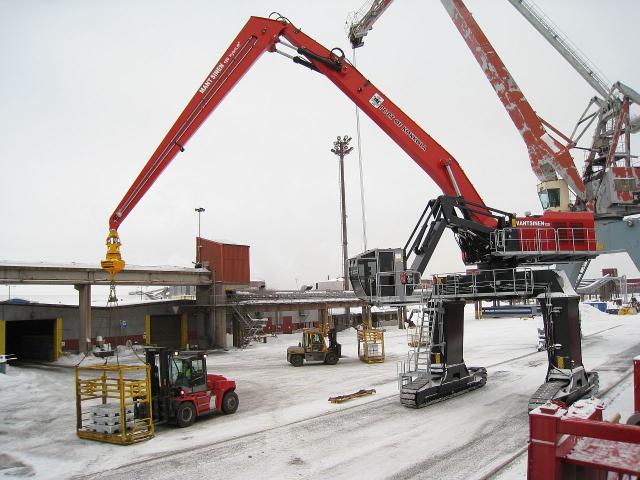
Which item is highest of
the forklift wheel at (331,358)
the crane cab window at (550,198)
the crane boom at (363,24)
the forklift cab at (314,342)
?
the crane boom at (363,24)

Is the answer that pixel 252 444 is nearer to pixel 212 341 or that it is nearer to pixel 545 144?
pixel 545 144

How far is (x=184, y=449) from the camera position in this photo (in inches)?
501

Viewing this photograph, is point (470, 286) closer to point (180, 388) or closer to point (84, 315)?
point (180, 388)

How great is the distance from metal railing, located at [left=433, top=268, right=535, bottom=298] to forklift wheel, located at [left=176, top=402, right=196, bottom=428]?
936 cm

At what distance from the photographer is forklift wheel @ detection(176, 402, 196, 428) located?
15.0 m

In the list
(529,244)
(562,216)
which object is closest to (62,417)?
(529,244)

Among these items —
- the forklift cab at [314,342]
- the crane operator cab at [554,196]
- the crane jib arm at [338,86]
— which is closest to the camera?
the crane jib arm at [338,86]

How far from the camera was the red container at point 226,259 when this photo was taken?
4269 cm

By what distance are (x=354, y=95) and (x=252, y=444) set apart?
13432 mm

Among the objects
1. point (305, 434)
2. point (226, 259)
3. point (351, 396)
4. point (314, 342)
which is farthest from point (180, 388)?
point (226, 259)

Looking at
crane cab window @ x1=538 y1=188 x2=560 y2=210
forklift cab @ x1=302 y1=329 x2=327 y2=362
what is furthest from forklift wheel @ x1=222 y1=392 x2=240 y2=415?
crane cab window @ x1=538 y1=188 x2=560 y2=210

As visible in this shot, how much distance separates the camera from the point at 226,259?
43.1m

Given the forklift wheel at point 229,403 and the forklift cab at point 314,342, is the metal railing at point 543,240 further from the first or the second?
the forklift cab at point 314,342

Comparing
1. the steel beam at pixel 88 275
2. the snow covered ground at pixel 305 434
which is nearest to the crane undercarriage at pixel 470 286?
the snow covered ground at pixel 305 434
